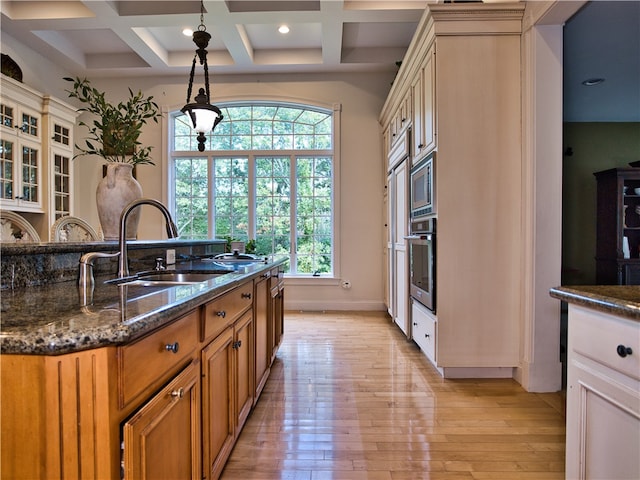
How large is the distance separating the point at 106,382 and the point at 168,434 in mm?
341

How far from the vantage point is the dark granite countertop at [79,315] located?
654mm

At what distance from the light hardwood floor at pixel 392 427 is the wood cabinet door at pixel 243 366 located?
0.16m

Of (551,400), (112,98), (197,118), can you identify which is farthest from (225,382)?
(112,98)

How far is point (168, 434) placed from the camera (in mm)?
930

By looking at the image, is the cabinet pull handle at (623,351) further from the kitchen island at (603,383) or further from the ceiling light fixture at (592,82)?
the ceiling light fixture at (592,82)

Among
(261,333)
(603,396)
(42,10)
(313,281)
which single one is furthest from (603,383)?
(42,10)

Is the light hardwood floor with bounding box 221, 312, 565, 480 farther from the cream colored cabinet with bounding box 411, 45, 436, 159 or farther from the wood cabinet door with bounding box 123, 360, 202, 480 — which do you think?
the cream colored cabinet with bounding box 411, 45, 436, 159

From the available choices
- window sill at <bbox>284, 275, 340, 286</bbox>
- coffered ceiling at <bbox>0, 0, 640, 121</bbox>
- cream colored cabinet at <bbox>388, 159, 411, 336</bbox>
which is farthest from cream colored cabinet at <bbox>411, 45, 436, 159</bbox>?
window sill at <bbox>284, 275, 340, 286</bbox>

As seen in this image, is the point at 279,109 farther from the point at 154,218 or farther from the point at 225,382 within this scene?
the point at 225,382

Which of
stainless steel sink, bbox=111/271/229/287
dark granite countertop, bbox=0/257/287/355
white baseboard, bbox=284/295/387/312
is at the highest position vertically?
dark granite countertop, bbox=0/257/287/355

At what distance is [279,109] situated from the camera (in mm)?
5188

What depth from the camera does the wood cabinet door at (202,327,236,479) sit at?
47.8 inches

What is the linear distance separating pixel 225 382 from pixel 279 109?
4460 mm

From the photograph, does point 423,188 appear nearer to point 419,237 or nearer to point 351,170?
point 419,237
